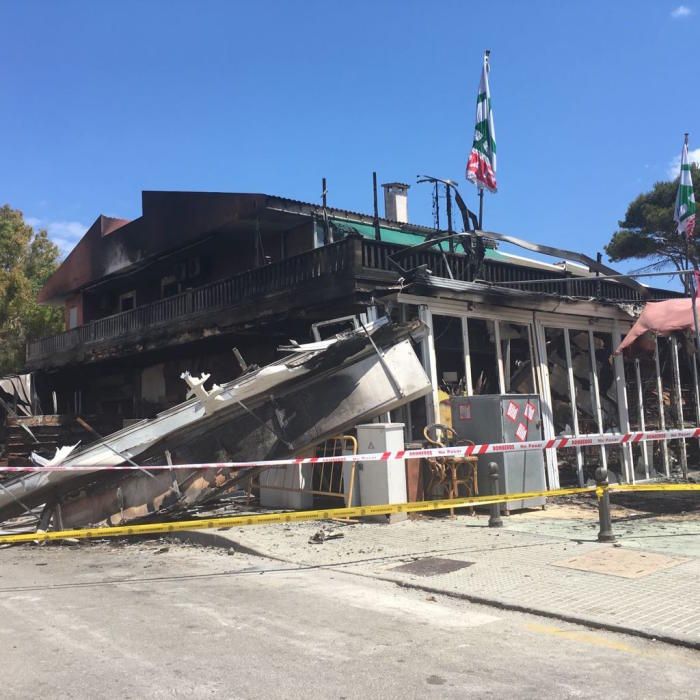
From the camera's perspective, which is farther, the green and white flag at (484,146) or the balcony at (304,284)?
the green and white flag at (484,146)

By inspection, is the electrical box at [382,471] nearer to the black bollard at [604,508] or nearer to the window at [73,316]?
the black bollard at [604,508]

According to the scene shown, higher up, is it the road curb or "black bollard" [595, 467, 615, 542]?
"black bollard" [595, 467, 615, 542]

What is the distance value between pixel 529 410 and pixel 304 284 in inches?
200

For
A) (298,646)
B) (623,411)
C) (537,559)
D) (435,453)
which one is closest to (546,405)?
(623,411)

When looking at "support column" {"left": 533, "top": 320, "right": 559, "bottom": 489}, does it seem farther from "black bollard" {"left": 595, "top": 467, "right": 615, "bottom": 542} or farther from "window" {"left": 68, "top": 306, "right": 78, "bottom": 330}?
"window" {"left": 68, "top": 306, "right": 78, "bottom": 330}

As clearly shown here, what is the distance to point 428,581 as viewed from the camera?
22.2 ft

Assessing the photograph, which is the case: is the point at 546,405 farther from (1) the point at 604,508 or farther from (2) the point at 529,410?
(1) the point at 604,508

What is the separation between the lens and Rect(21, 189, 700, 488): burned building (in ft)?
41.4

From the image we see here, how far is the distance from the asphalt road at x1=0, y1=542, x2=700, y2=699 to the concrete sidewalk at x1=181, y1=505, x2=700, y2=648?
0.31 metres

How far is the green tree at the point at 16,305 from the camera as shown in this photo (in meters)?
29.7

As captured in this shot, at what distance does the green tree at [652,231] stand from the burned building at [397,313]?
1102cm

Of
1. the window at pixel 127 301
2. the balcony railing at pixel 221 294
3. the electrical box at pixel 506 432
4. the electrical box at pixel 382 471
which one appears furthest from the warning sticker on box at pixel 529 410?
the window at pixel 127 301

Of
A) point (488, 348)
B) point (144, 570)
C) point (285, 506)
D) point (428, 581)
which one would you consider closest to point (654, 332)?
point (488, 348)

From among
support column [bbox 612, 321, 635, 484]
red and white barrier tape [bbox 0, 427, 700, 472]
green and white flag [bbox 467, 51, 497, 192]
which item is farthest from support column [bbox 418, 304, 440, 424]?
support column [bbox 612, 321, 635, 484]
